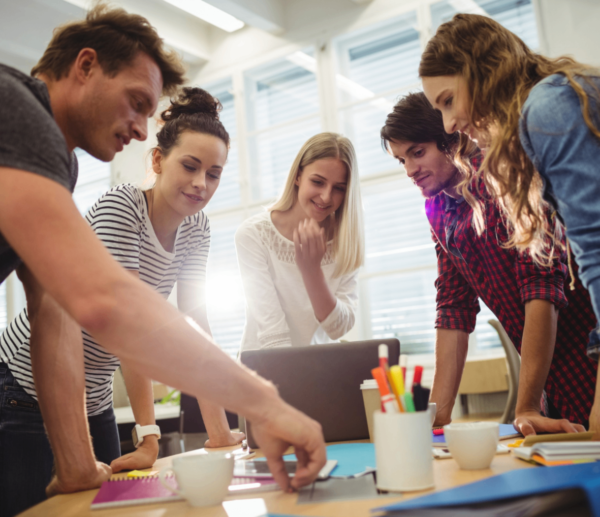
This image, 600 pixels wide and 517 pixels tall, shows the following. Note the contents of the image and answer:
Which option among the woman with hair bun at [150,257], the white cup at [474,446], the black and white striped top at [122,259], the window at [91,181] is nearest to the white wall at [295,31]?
the window at [91,181]

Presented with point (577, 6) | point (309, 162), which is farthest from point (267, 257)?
point (577, 6)

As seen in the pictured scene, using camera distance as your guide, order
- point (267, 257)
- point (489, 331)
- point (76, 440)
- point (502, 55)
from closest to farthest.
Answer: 1. point (76, 440)
2. point (502, 55)
3. point (267, 257)
4. point (489, 331)

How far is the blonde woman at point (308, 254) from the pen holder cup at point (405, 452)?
963 mm

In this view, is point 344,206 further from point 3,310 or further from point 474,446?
point 3,310

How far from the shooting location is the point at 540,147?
0.88 metres

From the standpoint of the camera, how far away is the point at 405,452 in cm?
71

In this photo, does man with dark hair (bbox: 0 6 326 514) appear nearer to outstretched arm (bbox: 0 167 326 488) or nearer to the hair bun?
outstretched arm (bbox: 0 167 326 488)

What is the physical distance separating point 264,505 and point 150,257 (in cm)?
88

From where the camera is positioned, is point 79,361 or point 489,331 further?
point 489,331

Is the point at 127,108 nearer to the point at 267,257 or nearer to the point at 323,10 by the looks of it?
the point at 267,257

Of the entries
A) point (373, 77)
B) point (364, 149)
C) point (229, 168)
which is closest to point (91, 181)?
point (229, 168)

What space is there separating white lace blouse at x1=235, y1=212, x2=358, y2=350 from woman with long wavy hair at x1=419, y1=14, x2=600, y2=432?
2.35ft

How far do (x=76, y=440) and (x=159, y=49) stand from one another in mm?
737

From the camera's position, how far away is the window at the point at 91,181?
6.82 meters
